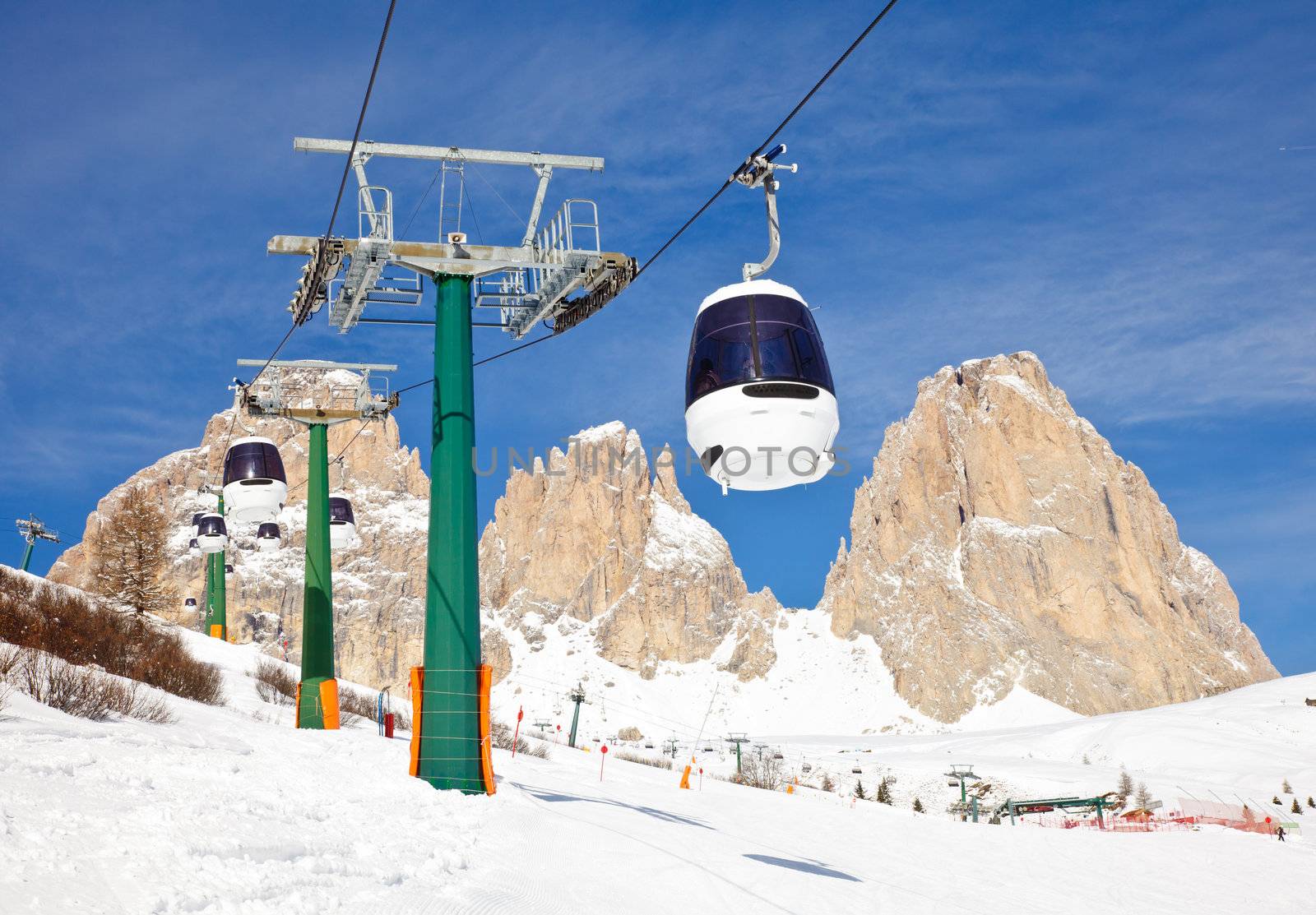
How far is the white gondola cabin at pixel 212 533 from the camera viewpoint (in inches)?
1124

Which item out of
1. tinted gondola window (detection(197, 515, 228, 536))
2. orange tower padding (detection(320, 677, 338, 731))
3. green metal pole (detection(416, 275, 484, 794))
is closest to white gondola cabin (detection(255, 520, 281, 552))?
tinted gondola window (detection(197, 515, 228, 536))

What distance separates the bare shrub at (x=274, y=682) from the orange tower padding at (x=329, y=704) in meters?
4.11

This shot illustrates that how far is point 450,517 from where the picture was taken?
11688 mm

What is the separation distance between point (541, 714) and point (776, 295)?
391 ft

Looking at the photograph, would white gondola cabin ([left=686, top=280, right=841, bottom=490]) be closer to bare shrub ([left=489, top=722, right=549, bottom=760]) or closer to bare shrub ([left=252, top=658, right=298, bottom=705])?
bare shrub ([left=489, top=722, right=549, bottom=760])

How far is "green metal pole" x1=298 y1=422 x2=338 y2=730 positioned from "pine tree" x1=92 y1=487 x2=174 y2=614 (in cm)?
1363

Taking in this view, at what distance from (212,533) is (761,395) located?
26.2 meters

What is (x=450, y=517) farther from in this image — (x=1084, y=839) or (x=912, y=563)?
(x=912, y=563)

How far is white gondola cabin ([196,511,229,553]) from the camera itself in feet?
93.7

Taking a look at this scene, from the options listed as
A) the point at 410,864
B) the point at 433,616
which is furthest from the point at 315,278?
the point at 410,864

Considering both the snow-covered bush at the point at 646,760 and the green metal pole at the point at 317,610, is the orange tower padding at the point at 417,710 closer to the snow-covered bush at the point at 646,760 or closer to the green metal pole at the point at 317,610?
the green metal pole at the point at 317,610

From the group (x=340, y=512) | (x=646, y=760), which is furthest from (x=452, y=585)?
(x=646, y=760)

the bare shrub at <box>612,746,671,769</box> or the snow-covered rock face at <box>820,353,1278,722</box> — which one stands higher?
the snow-covered rock face at <box>820,353,1278,722</box>

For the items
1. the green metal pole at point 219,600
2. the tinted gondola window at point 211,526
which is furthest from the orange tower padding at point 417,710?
the green metal pole at point 219,600
